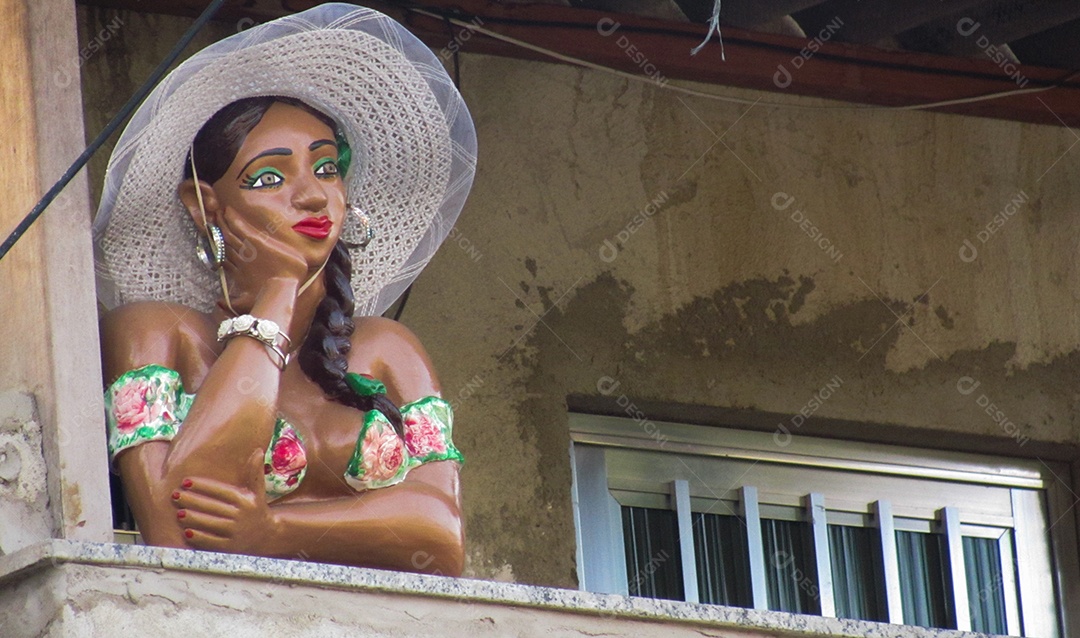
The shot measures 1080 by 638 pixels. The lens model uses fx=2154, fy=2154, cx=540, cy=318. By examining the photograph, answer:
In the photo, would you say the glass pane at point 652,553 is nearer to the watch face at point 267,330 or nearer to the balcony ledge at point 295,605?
the balcony ledge at point 295,605

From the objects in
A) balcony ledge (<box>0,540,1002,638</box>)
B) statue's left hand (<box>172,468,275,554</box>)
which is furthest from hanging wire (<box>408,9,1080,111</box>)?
balcony ledge (<box>0,540,1002,638</box>)

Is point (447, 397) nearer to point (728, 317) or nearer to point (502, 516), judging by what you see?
point (502, 516)

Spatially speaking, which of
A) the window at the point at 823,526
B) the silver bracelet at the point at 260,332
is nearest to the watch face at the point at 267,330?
the silver bracelet at the point at 260,332

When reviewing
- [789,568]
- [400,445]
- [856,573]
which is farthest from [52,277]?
[856,573]

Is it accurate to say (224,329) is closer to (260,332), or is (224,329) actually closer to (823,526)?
(260,332)

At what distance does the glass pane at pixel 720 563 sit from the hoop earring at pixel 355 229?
1.94 meters

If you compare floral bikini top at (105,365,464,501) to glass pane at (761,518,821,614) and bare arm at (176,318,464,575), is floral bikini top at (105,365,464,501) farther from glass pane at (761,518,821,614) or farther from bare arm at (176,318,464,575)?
glass pane at (761,518,821,614)

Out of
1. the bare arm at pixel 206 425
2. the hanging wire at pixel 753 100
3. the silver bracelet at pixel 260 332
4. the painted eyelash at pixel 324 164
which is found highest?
the hanging wire at pixel 753 100

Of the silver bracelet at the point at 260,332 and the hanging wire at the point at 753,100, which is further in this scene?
the hanging wire at the point at 753,100

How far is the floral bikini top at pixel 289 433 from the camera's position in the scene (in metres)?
4.36

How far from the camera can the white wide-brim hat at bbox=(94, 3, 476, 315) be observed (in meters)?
4.64

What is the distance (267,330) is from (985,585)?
3.24 metres

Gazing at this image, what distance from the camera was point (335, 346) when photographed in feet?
15.4

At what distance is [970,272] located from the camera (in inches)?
274
